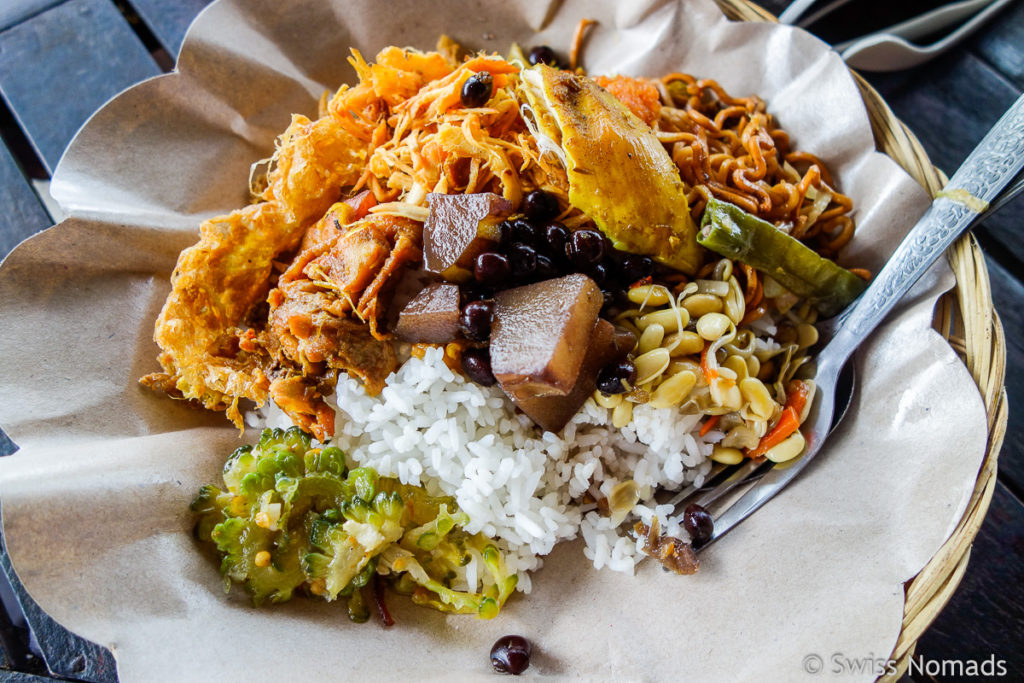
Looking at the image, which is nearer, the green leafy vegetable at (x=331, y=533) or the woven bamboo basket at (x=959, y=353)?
the woven bamboo basket at (x=959, y=353)

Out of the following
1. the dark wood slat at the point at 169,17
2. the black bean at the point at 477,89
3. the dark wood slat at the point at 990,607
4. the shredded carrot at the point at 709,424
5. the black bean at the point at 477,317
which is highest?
the dark wood slat at the point at 169,17

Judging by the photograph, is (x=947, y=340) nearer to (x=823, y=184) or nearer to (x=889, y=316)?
(x=889, y=316)

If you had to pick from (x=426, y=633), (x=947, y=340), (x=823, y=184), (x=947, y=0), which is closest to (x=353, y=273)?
(x=426, y=633)

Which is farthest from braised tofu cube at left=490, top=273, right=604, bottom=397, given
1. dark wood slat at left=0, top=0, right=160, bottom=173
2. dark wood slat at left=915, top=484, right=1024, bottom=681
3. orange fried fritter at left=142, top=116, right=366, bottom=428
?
dark wood slat at left=0, top=0, right=160, bottom=173

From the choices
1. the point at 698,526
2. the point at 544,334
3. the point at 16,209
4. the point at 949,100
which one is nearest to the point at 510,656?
the point at 698,526

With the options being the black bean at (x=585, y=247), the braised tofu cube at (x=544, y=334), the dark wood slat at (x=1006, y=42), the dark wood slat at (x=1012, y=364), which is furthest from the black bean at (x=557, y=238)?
the dark wood slat at (x=1006, y=42)

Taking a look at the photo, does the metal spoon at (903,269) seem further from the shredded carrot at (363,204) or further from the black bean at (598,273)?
the shredded carrot at (363,204)
